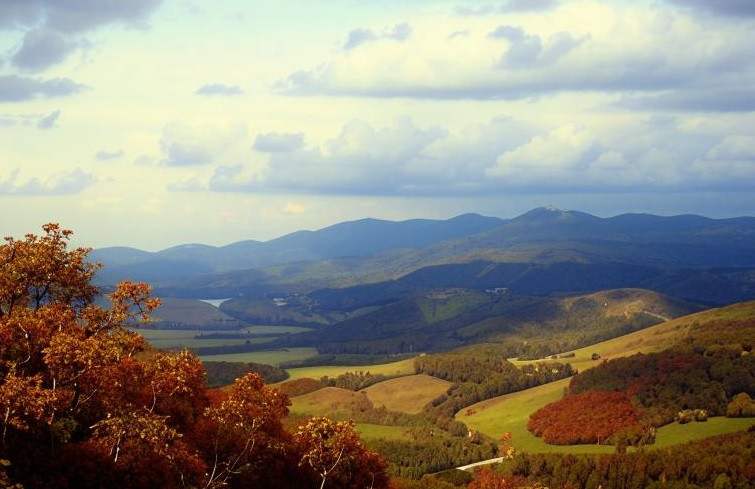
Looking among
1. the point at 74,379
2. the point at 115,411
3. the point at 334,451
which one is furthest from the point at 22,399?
the point at 334,451

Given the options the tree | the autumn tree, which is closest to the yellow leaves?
the autumn tree

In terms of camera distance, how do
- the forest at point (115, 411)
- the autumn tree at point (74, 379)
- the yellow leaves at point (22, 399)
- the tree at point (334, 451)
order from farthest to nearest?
the tree at point (334, 451), the forest at point (115, 411), the autumn tree at point (74, 379), the yellow leaves at point (22, 399)

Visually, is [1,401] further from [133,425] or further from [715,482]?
[715,482]

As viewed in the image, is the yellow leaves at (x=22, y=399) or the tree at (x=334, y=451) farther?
the tree at (x=334, y=451)

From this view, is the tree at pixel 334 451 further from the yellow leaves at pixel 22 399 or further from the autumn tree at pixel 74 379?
the yellow leaves at pixel 22 399

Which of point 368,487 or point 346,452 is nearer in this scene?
point 346,452

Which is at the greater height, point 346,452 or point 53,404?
point 53,404

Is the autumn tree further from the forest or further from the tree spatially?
the tree

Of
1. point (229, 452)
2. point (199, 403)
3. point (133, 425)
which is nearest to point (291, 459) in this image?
point (229, 452)

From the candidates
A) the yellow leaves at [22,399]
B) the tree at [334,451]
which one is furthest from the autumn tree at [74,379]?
the tree at [334,451]
